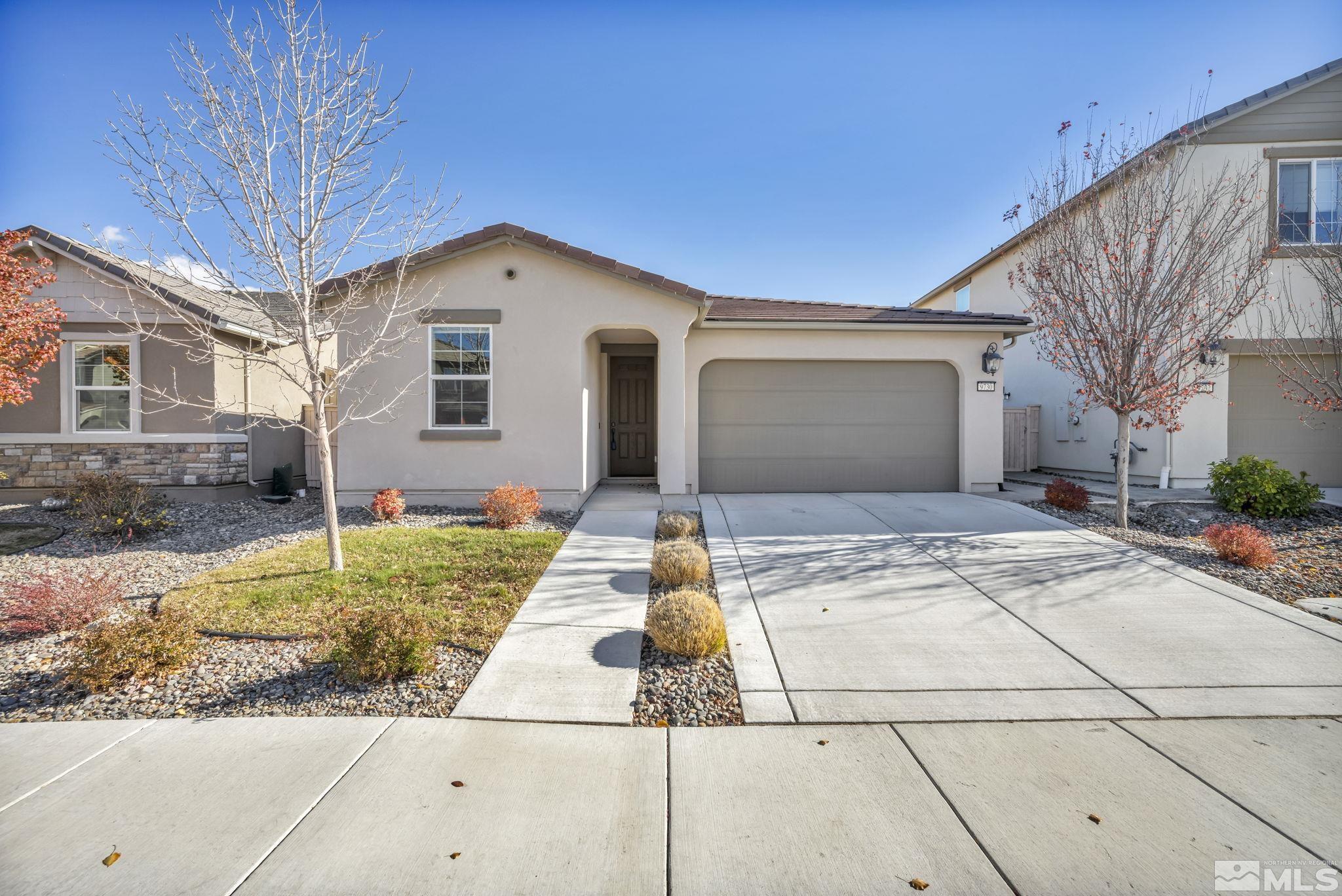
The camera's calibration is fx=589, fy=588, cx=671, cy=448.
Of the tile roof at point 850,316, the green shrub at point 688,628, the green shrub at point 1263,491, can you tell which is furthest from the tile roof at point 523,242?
the green shrub at point 1263,491

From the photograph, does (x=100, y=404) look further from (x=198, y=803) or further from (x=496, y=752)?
(x=496, y=752)

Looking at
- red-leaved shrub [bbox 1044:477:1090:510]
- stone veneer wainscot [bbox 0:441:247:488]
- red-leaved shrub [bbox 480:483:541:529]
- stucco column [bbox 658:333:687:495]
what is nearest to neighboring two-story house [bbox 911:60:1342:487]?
red-leaved shrub [bbox 1044:477:1090:510]

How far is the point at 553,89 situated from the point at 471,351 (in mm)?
4371

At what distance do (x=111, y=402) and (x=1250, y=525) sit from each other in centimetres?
1749

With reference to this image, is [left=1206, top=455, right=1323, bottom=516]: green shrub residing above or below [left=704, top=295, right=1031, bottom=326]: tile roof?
below

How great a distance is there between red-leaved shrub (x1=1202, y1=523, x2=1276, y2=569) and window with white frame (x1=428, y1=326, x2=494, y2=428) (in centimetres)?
931

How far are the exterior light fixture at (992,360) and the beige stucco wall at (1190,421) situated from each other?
1613 mm

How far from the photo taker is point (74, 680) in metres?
3.55

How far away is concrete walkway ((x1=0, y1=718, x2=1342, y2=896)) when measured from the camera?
2195 millimetres

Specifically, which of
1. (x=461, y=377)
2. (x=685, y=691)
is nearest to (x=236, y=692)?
(x=685, y=691)

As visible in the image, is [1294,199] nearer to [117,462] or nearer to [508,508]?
[508,508]

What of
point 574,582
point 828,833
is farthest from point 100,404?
point 828,833

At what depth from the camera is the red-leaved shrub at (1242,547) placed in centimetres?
604

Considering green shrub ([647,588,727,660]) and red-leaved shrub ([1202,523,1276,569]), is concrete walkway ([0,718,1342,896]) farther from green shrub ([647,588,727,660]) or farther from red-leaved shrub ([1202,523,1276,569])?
red-leaved shrub ([1202,523,1276,569])
